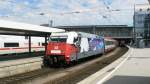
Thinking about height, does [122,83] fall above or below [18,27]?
below

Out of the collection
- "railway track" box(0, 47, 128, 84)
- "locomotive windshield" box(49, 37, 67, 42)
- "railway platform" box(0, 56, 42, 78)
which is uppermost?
"locomotive windshield" box(49, 37, 67, 42)

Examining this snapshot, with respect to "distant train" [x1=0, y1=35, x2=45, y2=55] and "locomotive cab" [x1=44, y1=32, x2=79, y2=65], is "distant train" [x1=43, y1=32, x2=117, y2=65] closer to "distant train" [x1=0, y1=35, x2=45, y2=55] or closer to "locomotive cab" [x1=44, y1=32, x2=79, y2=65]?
"locomotive cab" [x1=44, y1=32, x2=79, y2=65]

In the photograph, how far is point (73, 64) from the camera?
30.0 m

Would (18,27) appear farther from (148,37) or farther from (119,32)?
(119,32)

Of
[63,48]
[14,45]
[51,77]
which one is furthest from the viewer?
[14,45]

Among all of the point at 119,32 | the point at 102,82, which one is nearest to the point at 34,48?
Result: the point at 102,82

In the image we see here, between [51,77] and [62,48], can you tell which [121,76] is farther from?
[62,48]

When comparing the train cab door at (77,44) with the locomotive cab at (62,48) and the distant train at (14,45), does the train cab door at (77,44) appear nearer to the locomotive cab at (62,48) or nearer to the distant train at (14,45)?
the locomotive cab at (62,48)

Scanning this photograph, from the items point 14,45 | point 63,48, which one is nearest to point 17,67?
point 63,48

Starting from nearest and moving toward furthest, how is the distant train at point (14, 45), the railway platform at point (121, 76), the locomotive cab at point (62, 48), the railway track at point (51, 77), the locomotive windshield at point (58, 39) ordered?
1. the railway platform at point (121, 76)
2. the railway track at point (51, 77)
3. the locomotive cab at point (62, 48)
4. the locomotive windshield at point (58, 39)
5. the distant train at point (14, 45)

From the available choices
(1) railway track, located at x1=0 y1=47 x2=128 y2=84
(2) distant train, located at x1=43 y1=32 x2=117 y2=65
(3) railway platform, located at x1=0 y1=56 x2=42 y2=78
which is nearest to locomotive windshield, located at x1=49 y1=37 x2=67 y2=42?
(2) distant train, located at x1=43 y1=32 x2=117 y2=65

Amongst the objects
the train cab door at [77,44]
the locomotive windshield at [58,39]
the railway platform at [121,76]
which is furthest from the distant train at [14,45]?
the railway platform at [121,76]

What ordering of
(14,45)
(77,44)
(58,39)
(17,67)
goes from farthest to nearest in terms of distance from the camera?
(14,45) → (77,44) → (58,39) → (17,67)

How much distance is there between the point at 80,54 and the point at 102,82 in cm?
1503
